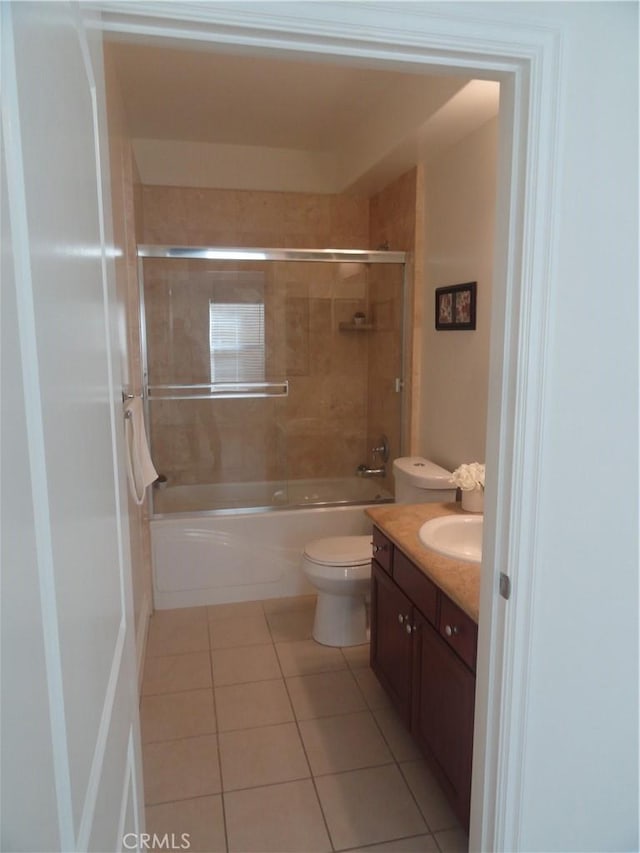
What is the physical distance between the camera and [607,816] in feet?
4.60

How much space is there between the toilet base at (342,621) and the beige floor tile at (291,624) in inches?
5.5

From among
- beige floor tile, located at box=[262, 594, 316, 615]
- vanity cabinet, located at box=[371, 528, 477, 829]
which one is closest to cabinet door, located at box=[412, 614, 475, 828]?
vanity cabinet, located at box=[371, 528, 477, 829]

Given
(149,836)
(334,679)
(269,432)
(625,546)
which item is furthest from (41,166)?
(269,432)

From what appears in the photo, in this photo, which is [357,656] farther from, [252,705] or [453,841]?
[453,841]

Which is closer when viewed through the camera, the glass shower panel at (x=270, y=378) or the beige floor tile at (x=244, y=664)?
the beige floor tile at (x=244, y=664)

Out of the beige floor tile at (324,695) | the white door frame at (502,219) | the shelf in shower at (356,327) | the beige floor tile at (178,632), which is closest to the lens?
the white door frame at (502,219)

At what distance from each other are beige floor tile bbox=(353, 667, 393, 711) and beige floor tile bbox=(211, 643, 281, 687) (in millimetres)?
373

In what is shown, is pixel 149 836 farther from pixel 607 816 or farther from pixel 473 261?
pixel 473 261

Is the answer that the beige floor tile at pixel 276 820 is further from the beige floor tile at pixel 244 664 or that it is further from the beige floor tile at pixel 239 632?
the beige floor tile at pixel 239 632

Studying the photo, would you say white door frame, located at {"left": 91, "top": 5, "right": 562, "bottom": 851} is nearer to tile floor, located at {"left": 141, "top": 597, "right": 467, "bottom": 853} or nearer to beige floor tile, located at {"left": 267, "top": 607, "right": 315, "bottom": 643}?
tile floor, located at {"left": 141, "top": 597, "right": 467, "bottom": 853}

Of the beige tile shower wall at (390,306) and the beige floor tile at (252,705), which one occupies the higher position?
the beige tile shower wall at (390,306)

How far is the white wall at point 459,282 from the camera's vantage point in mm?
2557

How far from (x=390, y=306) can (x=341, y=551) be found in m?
1.58

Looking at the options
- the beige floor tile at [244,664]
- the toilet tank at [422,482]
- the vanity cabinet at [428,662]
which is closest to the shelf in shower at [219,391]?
the toilet tank at [422,482]
